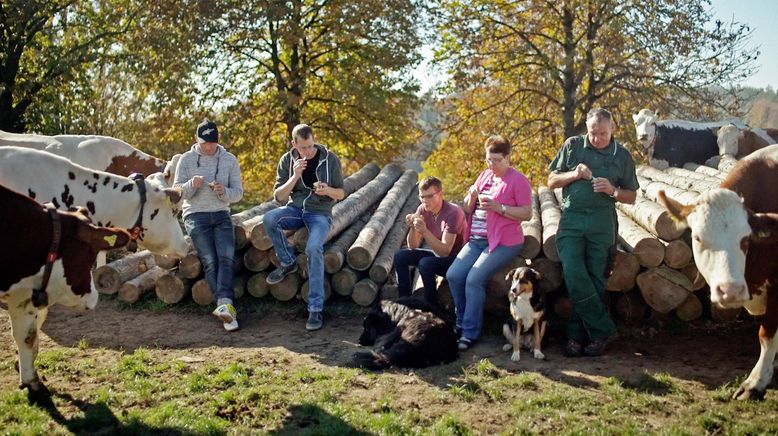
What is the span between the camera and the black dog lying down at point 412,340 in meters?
6.08

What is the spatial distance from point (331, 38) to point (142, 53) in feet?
18.2

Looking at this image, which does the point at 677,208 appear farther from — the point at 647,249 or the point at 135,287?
the point at 135,287

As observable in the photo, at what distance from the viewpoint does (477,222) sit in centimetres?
693

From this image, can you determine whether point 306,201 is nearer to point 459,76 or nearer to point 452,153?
point 459,76

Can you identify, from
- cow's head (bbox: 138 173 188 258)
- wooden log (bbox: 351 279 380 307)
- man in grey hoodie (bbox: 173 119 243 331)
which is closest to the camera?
cow's head (bbox: 138 173 188 258)

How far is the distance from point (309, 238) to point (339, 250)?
76cm

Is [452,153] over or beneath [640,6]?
beneath

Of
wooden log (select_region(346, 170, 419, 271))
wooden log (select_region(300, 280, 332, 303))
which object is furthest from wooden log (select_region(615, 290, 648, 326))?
wooden log (select_region(300, 280, 332, 303))

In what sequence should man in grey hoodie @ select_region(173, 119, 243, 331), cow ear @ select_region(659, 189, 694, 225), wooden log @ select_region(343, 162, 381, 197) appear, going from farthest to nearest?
1. wooden log @ select_region(343, 162, 381, 197)
2. man in grey hoodie @ select_region(173, 119, 243, 331)
3. cow ear @ select_region(659, 189, 694, 225)

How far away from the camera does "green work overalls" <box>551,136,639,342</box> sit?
20.6ft

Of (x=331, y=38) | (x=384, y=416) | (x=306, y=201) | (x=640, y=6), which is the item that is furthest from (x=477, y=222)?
(x=331, y=38)

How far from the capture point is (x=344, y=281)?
8.05 m

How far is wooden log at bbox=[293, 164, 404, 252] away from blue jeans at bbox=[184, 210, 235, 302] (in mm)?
802

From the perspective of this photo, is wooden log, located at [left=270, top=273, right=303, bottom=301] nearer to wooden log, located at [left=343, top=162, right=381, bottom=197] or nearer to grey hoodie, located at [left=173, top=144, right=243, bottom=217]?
grey hoodie, located at [left=173, top=144, right=243, bottom=217]
